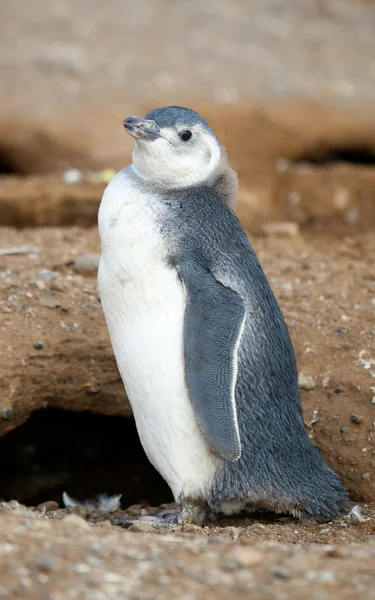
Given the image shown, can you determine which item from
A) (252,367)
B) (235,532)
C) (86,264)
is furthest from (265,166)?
(235,532)

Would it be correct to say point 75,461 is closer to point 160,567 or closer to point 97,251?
point 97,251

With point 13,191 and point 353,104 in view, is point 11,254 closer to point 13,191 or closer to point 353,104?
point 13,191

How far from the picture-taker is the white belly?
3.48m

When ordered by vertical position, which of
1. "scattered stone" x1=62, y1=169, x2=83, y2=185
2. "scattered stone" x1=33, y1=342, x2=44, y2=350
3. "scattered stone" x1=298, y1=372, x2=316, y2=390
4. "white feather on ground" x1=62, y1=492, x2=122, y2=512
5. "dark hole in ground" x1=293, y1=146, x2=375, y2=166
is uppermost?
"dark hole in ground" x1=293, y1=146, x2=375, y2=166

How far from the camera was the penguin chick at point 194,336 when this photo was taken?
3.45 m

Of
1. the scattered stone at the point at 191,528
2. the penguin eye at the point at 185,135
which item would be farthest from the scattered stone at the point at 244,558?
the penguin eye at the point at 185,135

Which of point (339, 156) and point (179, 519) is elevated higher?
point (339, 156)

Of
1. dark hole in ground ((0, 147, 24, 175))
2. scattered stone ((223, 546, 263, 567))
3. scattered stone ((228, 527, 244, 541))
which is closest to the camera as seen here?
scattered stone ((223, 546, 263, 567))

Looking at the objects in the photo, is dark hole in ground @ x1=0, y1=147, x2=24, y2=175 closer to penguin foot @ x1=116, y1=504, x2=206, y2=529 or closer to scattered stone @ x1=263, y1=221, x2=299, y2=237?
scattered stone @ x1=263, y1=221, x2=299, y2=237

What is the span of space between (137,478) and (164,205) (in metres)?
1.81

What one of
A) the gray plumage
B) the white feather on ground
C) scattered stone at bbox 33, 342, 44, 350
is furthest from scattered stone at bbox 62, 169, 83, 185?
the gray plumage

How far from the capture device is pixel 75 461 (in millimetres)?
4965

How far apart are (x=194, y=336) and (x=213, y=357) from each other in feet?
0.34

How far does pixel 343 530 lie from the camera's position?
138 inches
